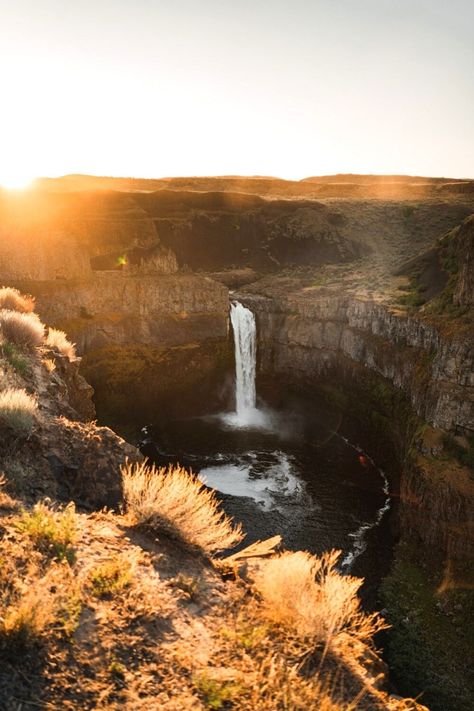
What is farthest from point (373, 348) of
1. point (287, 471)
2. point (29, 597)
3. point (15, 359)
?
point (29, 597)

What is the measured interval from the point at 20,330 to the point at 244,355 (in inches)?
957

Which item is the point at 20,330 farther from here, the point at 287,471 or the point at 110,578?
the point at 287,471

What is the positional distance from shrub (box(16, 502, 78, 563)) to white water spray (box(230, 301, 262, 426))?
30.2 meters

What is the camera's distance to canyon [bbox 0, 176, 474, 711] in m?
22.4

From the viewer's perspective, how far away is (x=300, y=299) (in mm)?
38844

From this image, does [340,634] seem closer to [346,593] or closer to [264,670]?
[346,593]

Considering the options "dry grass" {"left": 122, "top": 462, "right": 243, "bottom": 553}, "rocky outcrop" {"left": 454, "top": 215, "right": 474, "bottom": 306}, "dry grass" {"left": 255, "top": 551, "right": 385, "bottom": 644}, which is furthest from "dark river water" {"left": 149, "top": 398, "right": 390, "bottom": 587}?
"dry grass" {"left": 255, "top": 551, "right": 385, "bottom": 644}

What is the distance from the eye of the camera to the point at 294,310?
38188 mm

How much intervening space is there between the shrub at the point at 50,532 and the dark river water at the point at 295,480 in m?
11.8

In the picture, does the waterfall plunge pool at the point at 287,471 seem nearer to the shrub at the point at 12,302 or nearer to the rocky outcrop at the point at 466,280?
the rocky outcrop at the point at 466,280

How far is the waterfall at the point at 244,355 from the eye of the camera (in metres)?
→ 37.8

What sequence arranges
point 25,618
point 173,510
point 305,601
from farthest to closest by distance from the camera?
point 173,510 < point 305,601 < point 25,618

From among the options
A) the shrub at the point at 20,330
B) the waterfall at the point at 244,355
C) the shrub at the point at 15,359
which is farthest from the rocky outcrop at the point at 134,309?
the shrub at the point at 15,359

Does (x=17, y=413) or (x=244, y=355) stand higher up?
(x=17, y=413)
